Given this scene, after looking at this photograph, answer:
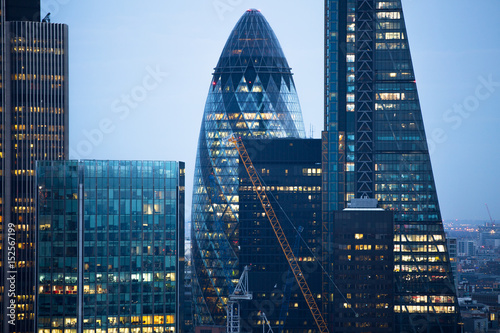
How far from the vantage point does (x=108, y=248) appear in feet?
599

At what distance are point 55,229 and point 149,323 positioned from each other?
73.4ft

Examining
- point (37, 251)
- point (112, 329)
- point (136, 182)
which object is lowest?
point (112, 329)

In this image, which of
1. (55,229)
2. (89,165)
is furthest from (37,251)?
(89,165)

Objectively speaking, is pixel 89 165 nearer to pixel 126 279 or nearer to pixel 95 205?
pixel 95 205

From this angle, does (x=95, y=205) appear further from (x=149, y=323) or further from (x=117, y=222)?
(x=149, y=323)

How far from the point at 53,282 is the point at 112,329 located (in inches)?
496

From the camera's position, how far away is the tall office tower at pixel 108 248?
7096 inches

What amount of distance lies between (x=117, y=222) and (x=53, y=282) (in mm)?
14558

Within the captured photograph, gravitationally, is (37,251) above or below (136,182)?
below

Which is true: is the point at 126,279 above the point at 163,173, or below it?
below

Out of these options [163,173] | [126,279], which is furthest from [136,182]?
[126,279]

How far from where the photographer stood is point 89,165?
183 meters

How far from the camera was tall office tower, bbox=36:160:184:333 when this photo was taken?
180 m

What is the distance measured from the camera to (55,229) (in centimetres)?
18200
